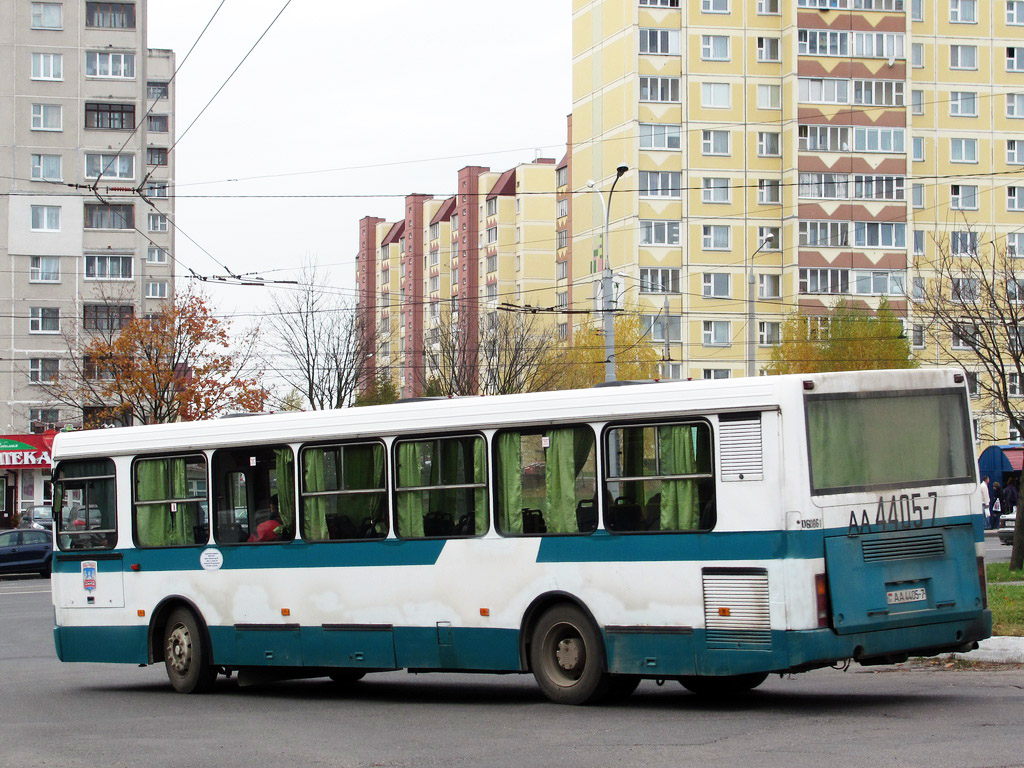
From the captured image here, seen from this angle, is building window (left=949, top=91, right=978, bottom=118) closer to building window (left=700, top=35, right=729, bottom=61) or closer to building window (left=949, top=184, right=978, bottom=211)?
building window (left=949, top=184, right=978, bottom=211)

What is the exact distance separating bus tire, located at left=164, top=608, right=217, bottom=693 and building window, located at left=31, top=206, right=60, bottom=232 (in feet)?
208

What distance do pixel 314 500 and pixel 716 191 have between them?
2714 inches

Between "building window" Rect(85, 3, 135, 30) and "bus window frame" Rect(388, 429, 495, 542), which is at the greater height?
"building window" Rect(85, 3, 135, 30)

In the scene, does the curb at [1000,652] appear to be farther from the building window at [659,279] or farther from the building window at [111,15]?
the building window at [111,15]

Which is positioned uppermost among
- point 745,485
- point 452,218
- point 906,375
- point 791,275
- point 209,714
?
point 452,218

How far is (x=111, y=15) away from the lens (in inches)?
3083

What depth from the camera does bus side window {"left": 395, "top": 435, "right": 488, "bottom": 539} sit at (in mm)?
13164

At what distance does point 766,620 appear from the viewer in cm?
1112

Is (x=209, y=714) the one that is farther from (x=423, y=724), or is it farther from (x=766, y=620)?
(x=766, y=620)

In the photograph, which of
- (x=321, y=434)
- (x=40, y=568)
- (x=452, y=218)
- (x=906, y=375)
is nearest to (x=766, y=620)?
(x=906, y=375)

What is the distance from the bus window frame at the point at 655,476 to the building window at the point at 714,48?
71501 mm

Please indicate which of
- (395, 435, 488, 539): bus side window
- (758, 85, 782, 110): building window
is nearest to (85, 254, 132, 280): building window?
(758, 85, 782, 110): building window

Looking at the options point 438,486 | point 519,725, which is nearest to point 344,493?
point 438,486

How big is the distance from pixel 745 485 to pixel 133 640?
24.2 feet
